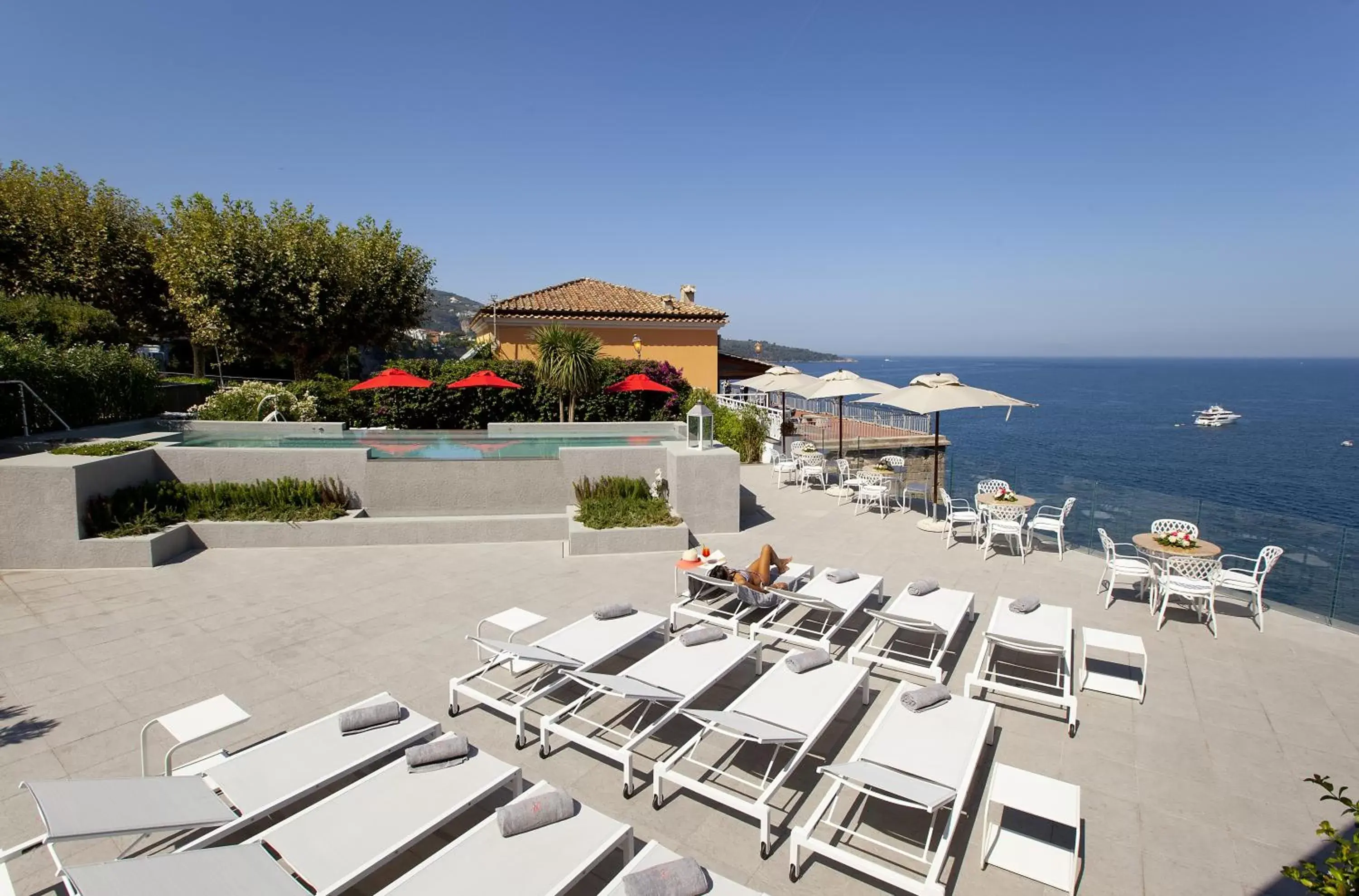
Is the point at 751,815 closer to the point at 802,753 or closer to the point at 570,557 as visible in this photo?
the point at 802,753

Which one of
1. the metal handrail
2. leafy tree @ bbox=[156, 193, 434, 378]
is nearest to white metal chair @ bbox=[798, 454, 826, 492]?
the metal handrail

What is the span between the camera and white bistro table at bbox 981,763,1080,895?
11.7 ft

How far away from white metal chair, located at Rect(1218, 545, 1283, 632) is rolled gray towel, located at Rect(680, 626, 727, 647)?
18.7 feet

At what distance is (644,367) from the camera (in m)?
20.1

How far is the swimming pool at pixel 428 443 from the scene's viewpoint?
11094mm

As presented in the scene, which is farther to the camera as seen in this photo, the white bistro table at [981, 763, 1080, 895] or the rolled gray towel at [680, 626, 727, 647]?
the rolled gray towel at [680, 626, 727, 647]

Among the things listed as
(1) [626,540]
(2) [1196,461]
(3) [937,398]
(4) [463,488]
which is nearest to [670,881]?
(1) [626,540]

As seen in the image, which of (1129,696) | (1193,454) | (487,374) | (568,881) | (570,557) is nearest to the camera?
(568,881)

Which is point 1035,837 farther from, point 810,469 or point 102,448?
point 102,448

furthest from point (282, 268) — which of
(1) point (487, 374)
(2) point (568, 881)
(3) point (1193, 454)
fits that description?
(3) point (1193, 454)

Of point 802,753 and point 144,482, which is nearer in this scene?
point 802,753

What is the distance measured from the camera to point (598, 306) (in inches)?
980

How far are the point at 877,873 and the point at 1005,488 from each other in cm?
843

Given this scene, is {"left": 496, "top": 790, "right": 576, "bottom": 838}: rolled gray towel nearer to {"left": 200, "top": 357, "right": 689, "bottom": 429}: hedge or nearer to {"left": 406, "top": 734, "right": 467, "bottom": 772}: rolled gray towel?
{"left": 406, "top": 734, "right": 467, "bottom": 772}: rolled gray towel
